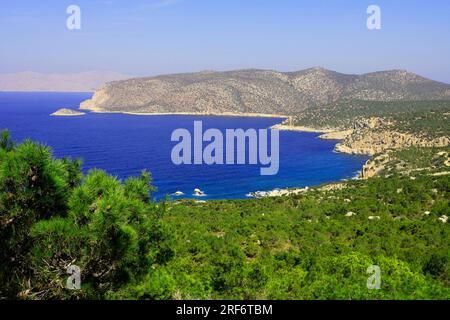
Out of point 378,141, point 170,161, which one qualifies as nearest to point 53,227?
point 170,161

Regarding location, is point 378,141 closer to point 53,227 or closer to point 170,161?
point 170,161

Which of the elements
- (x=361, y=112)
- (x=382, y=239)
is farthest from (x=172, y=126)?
(x=382, y=239)

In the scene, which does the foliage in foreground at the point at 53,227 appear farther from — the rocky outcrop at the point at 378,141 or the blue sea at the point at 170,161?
the rocky outcrop at the point at 378,141

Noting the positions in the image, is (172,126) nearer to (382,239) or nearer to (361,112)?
(361,112)

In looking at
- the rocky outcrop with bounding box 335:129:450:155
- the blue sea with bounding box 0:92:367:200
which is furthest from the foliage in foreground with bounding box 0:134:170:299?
the rocky outcrop with bounding box 335:129:450:155

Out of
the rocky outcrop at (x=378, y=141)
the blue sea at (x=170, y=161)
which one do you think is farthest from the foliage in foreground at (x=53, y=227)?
the rocky outcrop at (x=378, y=141)

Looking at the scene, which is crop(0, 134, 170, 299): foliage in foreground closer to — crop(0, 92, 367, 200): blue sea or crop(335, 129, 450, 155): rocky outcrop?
crop(0, 92, 367, 200): blue sea

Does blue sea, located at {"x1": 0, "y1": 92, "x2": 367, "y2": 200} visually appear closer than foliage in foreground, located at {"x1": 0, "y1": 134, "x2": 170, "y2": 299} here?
No

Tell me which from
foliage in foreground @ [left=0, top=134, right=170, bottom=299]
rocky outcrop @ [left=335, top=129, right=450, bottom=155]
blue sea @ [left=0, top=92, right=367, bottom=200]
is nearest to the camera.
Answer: foliage in foreground @ [left=0, top=134, right=170, bottom=299]

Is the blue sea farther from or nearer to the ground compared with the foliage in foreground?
nearer to the ground

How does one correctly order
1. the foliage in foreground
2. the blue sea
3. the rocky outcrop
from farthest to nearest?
1. the rocky outcrop
2. the blue sea
3. the foliage in foreground
